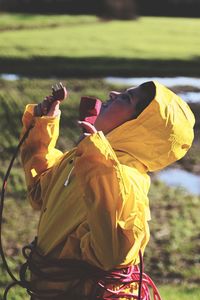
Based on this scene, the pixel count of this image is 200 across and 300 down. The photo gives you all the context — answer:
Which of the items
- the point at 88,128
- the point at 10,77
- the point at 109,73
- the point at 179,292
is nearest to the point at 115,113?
the point at 88,128

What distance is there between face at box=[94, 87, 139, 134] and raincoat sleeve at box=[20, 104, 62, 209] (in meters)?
0.27

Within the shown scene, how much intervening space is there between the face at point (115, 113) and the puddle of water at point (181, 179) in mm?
5106

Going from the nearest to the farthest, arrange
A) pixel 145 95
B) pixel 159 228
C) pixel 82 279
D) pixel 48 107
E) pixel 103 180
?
pixel 103 180 < pixel 82 279 < pixel 145 95 < pixel 48 107 < pixel 159 228

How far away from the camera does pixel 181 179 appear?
8375 millimetres

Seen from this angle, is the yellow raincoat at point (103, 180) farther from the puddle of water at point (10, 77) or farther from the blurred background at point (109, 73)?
the puddle of water at point (10, 77)

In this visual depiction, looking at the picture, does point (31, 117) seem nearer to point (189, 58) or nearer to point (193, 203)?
point (193, 203)

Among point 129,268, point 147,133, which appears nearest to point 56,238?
point 129,268

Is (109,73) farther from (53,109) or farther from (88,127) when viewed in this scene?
(88,127)

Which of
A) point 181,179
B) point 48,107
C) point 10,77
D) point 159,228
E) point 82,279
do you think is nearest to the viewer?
point 82,279

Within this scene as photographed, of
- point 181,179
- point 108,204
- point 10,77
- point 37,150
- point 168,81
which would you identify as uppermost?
point 108,204

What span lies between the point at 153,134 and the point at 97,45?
20.5 m

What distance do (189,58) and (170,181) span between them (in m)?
13.0

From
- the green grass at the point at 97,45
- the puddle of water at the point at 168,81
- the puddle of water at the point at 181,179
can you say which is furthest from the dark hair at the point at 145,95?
the green grass at the point at 97,45

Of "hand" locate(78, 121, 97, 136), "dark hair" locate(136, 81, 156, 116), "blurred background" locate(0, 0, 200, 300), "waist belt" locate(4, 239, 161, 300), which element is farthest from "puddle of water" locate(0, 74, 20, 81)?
"hand" locate(78, 121, 97, 136)
